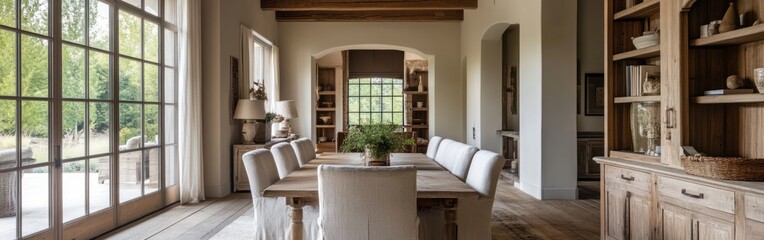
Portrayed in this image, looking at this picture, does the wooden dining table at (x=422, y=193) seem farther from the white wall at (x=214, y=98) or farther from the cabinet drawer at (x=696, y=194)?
the white wall at (x=214, y=98)

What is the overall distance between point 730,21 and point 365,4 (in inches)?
240

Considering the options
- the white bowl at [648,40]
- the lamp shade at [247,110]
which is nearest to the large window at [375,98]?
the lamp shade at [247,110]

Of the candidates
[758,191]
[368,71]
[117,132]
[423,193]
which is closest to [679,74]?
[758,191]

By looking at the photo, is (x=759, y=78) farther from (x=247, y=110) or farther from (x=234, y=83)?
(x=234, y=83)

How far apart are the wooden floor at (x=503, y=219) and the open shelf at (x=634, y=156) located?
0.94m

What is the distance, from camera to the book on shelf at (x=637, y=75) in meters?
3.31

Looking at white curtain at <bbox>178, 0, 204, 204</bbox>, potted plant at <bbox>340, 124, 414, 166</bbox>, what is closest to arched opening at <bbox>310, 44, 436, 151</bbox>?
white curtain at <bbox>178, 0, 204, 204</bbox>

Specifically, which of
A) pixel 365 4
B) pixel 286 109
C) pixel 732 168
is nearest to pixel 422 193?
pixel 732 168

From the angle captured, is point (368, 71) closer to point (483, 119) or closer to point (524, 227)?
point (483, 119)

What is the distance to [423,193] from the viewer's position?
2770 mm

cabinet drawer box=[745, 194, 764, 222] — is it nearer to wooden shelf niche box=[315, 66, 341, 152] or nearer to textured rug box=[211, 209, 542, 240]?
textured rug box=[211, 209, 542, 240]

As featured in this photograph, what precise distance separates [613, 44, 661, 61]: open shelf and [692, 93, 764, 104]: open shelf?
439mm

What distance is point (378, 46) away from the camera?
9.84 meters

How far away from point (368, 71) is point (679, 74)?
9.85 metres
